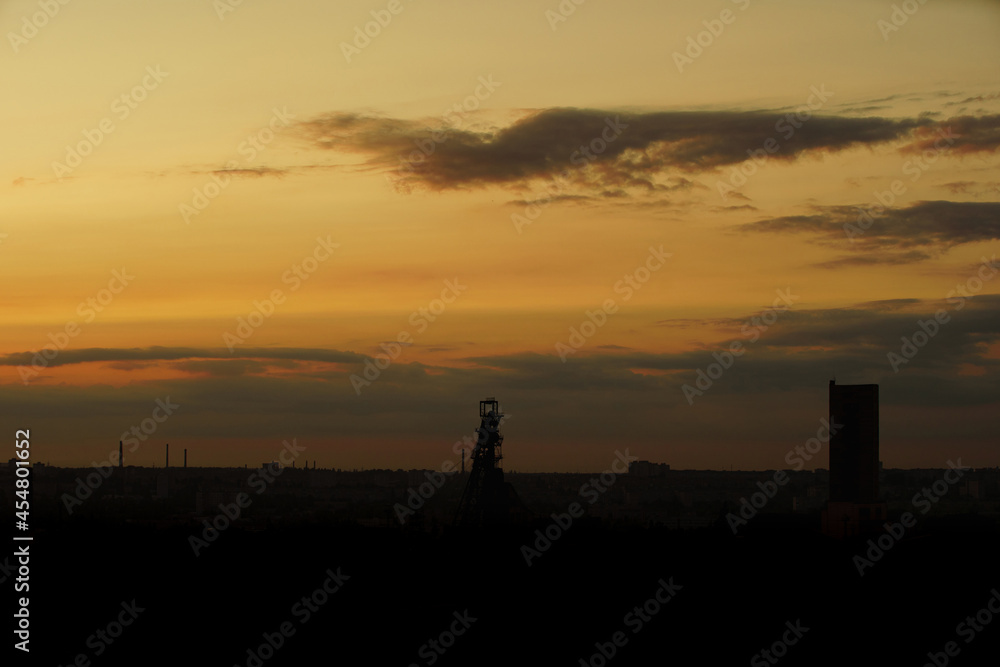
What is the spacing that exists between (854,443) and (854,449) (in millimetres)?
593

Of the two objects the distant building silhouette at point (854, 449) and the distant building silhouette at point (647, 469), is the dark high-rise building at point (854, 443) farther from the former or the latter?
the distant building silhouette at point (647, 469)

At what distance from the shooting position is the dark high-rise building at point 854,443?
116625mm

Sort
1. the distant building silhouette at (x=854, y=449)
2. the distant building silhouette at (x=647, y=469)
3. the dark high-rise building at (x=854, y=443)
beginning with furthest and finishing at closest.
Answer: the distant building silhouette at (x=647, y=469)
the dark high-rise building at (x=854, y=443)
the distant building silhouette at (x=854, y=449)

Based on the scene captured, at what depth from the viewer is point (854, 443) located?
118 meters

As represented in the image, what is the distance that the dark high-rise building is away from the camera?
117 meters

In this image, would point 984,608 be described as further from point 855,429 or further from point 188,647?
point 855,429

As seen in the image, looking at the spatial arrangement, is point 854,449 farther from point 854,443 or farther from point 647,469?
point 647,469

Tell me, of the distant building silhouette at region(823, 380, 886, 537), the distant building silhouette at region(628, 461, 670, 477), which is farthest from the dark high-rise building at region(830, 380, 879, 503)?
the distant building silhouette at region(628, 461, 670, 477)

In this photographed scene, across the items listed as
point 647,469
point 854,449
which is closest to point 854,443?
point 854,449

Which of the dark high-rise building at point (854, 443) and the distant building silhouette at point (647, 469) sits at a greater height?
the dark high-rise building at point (854, 443)

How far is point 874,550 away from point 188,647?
2679 centimetres

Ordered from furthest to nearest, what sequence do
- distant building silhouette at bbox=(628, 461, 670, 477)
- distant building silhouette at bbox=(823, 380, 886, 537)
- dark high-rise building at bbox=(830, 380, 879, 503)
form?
distant building silhouette at bbox=(628, 461, 670, 477)
dark high-rise building at bbox=(830, 380, 879, 503)
distant building silhouette at bbox=(823, 380, 886, 537)

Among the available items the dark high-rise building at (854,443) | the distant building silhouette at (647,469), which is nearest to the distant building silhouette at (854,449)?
the dark high-rise building at (854,443)

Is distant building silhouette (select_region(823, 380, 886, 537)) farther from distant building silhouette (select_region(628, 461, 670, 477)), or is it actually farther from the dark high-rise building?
distant building silhouette (select_region(628, 461, 670, 477))
